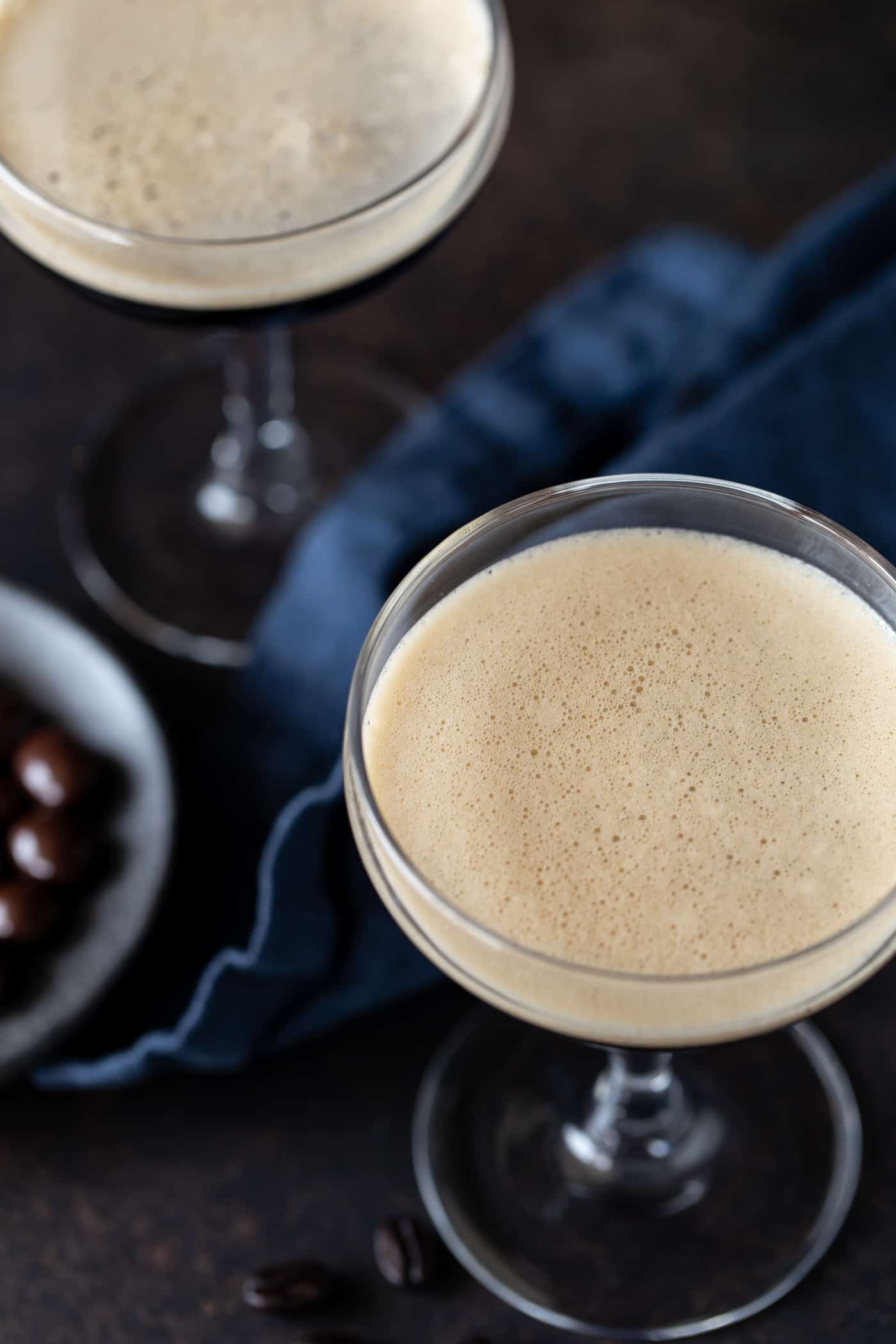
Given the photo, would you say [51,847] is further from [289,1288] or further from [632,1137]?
[632,1137]

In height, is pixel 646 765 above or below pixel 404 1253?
above

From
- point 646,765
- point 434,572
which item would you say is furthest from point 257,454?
point 646,765

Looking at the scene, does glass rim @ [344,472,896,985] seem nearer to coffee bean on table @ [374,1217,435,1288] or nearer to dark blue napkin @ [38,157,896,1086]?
dark blue napkin @ [38,157,896,1086]

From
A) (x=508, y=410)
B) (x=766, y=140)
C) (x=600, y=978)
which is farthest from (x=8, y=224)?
(x=766, y=140)

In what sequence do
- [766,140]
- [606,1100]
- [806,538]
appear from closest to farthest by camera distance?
1. [806,538]
2. [606,1100]
3. [766,140]

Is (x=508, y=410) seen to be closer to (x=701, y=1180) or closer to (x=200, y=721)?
(x=200, y=721)
